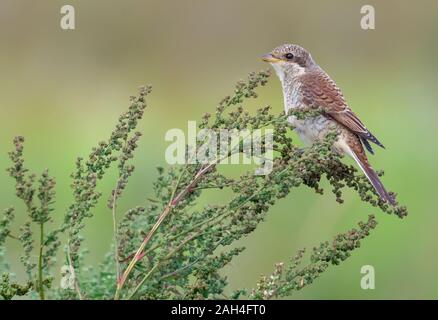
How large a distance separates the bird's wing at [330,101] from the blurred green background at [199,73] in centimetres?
169

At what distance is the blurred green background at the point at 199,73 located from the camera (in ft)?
22.9

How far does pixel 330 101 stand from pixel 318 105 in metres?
0.41

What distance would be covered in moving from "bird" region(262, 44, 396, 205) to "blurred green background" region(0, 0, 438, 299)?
1.62 metres

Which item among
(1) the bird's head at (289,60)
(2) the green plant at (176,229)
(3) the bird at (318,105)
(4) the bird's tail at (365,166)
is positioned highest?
(1) the bird's head at (289,60)

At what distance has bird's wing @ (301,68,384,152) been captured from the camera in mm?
4270

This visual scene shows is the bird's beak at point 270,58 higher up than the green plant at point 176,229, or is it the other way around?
the bird's beak at point 270,58

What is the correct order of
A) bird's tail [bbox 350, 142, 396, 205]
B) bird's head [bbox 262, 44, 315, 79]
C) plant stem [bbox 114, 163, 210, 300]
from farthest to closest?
1. bird's head [bbox 262, 44, 315, 79]
2. bird's tail [bbox 350, 142, 396, 205]
3. plant stem [bbox 114, 163, 210, 300]

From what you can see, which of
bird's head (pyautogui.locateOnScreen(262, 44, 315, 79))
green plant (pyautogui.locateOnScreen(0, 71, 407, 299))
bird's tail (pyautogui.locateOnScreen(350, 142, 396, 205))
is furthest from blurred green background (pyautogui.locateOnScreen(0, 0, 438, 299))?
green plant (pyautogui.locateOnScreen(0, 71, 407, 299))

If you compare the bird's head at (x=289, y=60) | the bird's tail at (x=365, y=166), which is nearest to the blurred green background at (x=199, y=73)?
the bird's head at (x=289, y=60)

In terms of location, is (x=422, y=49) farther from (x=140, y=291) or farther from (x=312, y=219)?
(x=140, y=291)

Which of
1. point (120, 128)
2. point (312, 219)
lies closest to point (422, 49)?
point (312, 219)

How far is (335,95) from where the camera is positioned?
454 centimetres

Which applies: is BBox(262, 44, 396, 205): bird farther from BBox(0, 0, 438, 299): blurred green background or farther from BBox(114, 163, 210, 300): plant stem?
BBox(0, 0, 438, 299): blurred green background

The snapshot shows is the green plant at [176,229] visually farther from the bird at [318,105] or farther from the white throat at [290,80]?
the white throat at [290,80]
